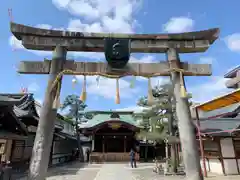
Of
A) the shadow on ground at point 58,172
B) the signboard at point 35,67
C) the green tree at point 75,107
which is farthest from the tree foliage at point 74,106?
the signboard at point 35,67

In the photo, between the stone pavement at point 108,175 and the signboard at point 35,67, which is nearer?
the signboard at point 35,67

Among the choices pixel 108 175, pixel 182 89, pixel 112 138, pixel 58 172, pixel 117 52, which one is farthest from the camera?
pixel 112 138

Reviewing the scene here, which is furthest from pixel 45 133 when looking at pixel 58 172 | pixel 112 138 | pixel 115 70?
pixel 112 138

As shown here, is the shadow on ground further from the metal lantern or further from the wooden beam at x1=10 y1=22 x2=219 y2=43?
the metal lantern

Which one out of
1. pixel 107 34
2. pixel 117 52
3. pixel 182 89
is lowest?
pixel 182 89

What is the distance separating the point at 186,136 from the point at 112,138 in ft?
73.2

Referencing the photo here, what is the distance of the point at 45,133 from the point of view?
5004mm

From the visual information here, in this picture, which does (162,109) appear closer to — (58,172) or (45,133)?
(58,172)

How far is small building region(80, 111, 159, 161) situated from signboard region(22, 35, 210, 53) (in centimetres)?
1792

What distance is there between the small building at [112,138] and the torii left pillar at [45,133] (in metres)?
18.2

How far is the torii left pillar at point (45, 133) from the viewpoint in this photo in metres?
4.76

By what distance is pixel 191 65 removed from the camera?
605cm

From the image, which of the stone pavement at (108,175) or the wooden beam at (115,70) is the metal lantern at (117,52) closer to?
the wooden beam at (115,70)

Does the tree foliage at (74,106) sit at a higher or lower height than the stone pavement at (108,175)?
higher
